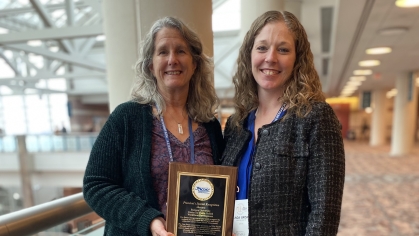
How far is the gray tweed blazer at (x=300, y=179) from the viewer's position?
1331mm

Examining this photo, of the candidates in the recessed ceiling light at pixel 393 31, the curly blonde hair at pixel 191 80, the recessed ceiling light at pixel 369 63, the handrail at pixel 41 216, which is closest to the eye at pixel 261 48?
the curly blonde hair at pixel 191 80

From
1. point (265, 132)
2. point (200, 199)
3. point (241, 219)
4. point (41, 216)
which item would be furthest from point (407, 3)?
point (41, 216)

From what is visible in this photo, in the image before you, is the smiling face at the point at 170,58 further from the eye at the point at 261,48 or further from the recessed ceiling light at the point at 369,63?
the recessed ceiling light at the point at 369,63

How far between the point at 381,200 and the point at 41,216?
7554 millimetres

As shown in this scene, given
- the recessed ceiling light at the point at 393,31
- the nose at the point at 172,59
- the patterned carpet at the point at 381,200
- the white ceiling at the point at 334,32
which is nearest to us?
the nose at the point at 172,59

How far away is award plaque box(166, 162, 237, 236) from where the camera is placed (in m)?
1.27

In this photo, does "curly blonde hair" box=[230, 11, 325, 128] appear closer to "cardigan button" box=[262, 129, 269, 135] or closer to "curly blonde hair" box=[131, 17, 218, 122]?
"cardigan button" box=[262, 129, 269, 135]

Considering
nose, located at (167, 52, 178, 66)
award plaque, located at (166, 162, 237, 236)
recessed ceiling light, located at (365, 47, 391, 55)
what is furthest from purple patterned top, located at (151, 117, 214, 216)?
recessed ceiling light, located at (365, 47, 391, 55)

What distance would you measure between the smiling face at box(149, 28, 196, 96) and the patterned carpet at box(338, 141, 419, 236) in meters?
5.06

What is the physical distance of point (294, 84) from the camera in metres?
1.52

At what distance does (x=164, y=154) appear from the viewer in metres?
1.50

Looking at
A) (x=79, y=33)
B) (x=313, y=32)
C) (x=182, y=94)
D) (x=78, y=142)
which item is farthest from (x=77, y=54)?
(x=182, y=94)

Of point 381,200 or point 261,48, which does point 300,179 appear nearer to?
point 261,48

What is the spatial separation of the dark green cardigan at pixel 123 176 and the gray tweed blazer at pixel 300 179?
18.6 inches
